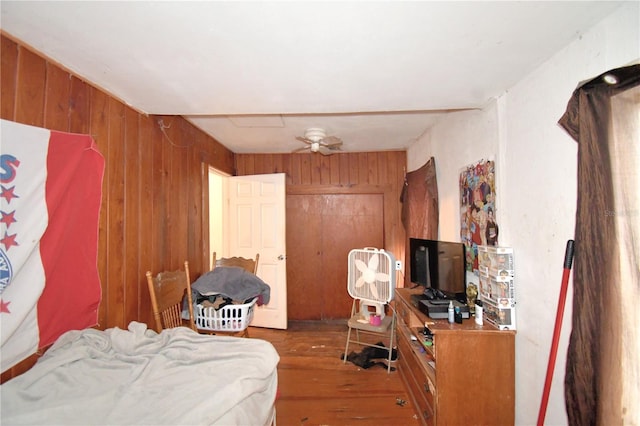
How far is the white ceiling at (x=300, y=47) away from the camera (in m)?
1.00

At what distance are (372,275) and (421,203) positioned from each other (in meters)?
1.04

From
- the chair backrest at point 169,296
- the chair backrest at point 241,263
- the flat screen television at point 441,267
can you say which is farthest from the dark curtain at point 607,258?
the chair backrest at point 241,263

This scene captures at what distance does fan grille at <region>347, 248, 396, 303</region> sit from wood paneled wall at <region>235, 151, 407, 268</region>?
4.00 ft

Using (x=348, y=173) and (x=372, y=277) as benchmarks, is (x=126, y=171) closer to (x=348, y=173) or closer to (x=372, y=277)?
(x=372, y=277)

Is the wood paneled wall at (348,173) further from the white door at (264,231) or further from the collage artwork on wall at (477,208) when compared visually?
the collage artwork on wall at (477,208)

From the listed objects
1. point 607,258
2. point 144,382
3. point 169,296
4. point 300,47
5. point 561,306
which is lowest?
point 144,382

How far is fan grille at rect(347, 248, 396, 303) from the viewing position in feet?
7.83

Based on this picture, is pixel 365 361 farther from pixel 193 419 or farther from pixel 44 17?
pixel 44 17

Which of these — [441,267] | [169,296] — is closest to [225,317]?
[169,296]

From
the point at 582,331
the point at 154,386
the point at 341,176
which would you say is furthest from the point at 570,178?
the point at 341,176

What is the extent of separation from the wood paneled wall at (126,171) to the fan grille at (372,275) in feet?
5.13

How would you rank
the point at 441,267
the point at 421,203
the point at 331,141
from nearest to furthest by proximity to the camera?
1. the point at 441,267
2. the point at 331,141
3. the point at 421,203

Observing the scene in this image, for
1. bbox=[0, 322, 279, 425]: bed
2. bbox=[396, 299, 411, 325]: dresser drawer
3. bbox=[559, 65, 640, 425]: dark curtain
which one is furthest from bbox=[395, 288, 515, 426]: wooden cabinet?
bbox=[0, 322, 279, 425]: bed

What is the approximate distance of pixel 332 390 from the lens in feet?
7.29
